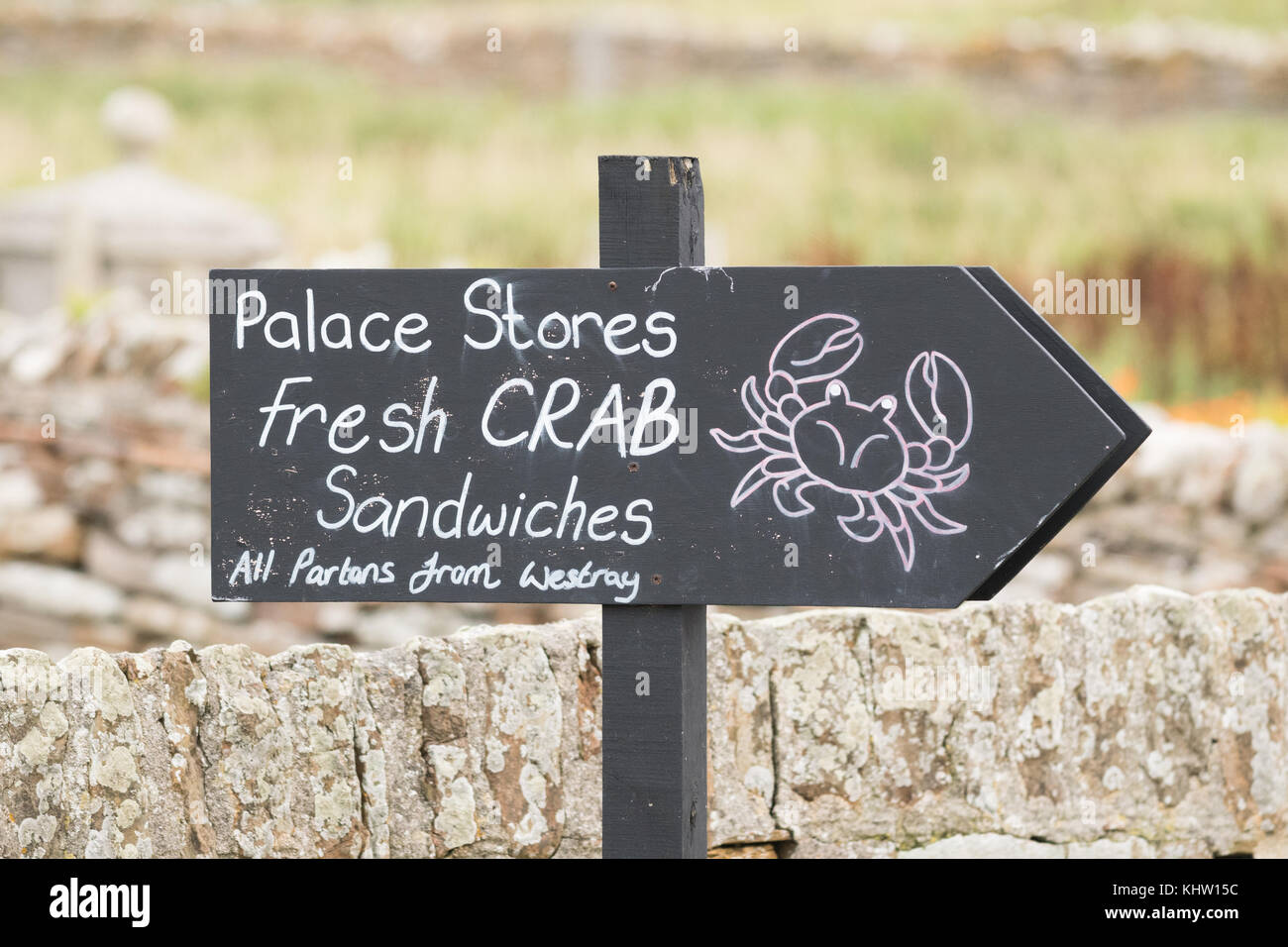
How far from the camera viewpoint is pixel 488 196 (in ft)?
33.9

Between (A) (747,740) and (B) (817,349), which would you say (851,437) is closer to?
(B) (817,349)

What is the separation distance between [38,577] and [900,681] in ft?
16.2

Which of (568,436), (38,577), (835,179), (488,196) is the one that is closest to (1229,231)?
(835,179)

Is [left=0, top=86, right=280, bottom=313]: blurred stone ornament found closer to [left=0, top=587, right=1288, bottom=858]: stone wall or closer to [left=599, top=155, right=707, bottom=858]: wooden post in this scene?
[left=0, top=587, right=1288, bottom=858]: stone wall

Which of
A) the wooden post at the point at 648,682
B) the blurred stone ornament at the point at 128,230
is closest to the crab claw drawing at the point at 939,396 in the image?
the wooden post at the point at 648,682

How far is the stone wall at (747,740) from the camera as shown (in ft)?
8.77

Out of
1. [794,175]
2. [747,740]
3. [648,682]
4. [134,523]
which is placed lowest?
[747,740]

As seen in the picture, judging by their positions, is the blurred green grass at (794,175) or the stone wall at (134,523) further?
the blurred green grass at (794,175)

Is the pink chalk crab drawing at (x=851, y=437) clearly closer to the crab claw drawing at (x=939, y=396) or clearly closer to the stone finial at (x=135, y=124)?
the crab claw drawing at (x=939, y=396)

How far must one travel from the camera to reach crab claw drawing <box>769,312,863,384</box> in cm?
230

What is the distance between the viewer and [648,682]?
92.2 inches

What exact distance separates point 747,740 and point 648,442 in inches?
34.9

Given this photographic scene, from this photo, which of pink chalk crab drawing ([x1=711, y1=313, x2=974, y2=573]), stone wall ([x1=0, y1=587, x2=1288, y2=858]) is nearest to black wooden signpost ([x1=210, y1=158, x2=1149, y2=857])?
pink chalk crab drawing ([x1=711, y1=313, x2=974, y2=573])

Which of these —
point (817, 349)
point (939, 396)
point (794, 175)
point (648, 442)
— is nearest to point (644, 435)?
point (648, 442)
